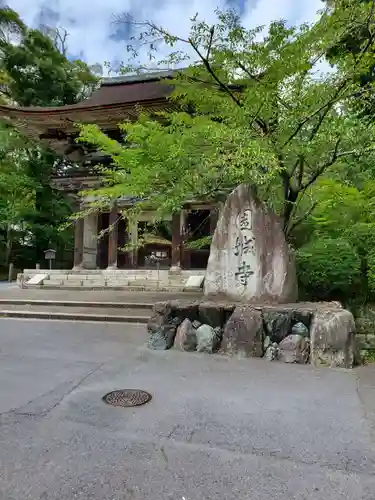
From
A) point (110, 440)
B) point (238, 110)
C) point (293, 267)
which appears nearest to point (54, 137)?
point (238, 110)

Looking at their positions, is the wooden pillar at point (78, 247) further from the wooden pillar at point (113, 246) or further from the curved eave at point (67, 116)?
the curved eave at point (67, 116)

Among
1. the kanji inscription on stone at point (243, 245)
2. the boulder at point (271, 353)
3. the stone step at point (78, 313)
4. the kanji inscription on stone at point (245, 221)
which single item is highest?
the kanji inscription on stone at point (245, 221)

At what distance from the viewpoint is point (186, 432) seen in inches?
113

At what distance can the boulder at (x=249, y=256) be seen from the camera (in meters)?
5.97

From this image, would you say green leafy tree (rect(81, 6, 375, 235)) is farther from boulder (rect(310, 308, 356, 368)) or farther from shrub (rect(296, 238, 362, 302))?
boulder (rect(310, 308, 356, 368))

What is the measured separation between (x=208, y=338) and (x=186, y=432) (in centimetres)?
259

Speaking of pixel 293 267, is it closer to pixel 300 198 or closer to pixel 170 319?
pixel 300 198

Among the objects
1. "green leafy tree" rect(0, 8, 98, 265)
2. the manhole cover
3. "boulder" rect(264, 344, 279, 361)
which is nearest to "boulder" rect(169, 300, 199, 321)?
"boulder" rect(264, 344, 279, 361)

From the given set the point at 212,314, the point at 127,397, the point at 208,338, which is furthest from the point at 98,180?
the point at 127,397

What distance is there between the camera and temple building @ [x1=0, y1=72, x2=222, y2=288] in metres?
15.5

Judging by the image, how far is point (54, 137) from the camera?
17.8 m

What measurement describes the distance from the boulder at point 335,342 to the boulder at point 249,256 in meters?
1.10

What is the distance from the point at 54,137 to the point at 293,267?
50.8ft

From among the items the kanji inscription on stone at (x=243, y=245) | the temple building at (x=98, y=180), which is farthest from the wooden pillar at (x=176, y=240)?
the kanji inscription on stone at (x=243, y=245)
